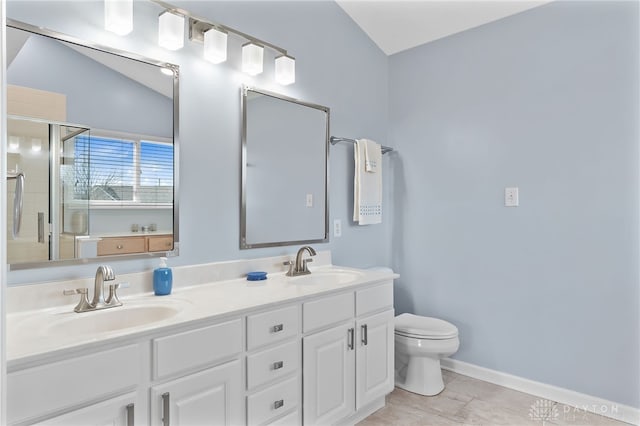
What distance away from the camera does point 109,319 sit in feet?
4.94

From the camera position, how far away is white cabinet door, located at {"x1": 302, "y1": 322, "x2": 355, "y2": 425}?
1802 millimetres

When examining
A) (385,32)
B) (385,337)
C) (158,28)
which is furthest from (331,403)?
(385,32)

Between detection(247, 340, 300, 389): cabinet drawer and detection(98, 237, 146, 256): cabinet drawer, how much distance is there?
68cm

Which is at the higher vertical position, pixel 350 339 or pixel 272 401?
pixel 350 339

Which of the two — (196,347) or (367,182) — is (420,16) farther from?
(196,347)

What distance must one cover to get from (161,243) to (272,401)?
0.84 m

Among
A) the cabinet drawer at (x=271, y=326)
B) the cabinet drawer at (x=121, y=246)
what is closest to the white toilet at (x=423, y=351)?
the cabinet drawer at (x=271, y=326)

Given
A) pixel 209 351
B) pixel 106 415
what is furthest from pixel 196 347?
pixel 106 415

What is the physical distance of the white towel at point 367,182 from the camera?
272 cm

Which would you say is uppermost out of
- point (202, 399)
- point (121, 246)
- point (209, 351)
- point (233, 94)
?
point (233, 94)

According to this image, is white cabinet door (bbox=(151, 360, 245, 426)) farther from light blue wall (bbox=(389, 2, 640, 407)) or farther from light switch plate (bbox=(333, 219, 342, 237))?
light blue wall (bbox=(389, 2, 640, 407))

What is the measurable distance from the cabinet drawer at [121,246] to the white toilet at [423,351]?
1.59 m

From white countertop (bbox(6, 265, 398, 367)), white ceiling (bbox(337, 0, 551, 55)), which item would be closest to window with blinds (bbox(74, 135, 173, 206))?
white countertop (bbox(6, 265, 398, 367))

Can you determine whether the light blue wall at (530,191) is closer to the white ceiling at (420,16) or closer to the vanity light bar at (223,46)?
the white ceiling at (420,16)
